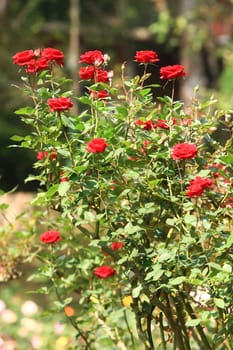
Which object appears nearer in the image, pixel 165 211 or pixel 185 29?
pixel 165 211

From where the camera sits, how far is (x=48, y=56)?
2803mm

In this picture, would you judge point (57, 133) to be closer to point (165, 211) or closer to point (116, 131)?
point (116, 131)

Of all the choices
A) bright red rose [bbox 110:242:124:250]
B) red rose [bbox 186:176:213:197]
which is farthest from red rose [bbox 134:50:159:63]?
bright red rose [bbox 110:242:124:250]

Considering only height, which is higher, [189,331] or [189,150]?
[189,150]

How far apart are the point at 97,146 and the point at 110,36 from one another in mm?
13999

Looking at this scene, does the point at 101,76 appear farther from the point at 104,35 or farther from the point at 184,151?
the point at 104,35

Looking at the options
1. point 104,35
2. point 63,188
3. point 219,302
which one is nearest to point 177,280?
point 219,302

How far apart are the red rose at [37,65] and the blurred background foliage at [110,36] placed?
943 centimetres

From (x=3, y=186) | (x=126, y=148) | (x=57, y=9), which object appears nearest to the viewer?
(x=126, y=148)

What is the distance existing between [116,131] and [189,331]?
0.94 meters

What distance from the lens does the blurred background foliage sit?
1396 cm

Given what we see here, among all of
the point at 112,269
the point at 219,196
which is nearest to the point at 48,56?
the point at 219,196

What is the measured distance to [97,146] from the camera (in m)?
2.55

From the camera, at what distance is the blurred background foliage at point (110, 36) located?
13961mm
